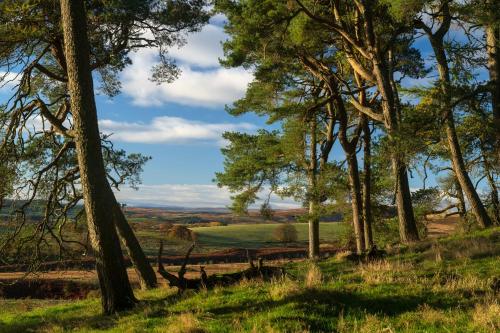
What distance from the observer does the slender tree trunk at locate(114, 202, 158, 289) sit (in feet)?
47.1

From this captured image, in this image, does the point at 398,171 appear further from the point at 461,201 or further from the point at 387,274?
the point at 461,201

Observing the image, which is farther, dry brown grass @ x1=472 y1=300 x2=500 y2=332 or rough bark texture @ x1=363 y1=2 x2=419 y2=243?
rough bark texture @ x1=363 y1=2 x2=419 y2=243

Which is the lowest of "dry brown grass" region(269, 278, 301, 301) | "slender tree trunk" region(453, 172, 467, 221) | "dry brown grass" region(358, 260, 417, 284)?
"dry brown grass" region(269, 278, 301, 301)

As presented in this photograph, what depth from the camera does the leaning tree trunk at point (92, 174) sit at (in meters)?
9.77

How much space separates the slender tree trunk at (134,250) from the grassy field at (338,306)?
10.7 feet

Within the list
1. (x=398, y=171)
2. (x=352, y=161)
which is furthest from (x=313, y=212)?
(x=398, y=171)

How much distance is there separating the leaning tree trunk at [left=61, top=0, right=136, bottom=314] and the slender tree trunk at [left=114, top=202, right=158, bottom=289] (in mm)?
4307

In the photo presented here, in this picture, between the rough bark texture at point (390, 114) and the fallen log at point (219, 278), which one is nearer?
the fallen log at point (219, 278)

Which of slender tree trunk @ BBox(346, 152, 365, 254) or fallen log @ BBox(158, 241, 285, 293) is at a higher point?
slender tree trunk @ BBox(346, 152, 365, 254)

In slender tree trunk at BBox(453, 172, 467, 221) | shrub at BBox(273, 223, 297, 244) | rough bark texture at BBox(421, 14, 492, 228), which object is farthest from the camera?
shrub at BBox(273, 223, 297, 244)

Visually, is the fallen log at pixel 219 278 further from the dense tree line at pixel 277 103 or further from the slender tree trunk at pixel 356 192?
the slender tree trunk at pixel 356 192

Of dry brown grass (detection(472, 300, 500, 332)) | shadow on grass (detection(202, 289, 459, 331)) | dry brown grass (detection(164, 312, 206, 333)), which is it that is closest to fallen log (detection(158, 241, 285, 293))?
shadow on grass (detection(202, 289, 459, 331))

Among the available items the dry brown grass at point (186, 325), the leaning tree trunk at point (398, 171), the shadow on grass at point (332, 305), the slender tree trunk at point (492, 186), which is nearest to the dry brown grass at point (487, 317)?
the shadow on grass at point (332, 305)

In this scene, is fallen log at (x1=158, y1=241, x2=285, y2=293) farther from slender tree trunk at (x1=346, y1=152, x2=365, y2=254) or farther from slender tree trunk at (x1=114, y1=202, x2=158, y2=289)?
slender tree trunk at (x1=346, y1=152, x2=365, y2=254)
